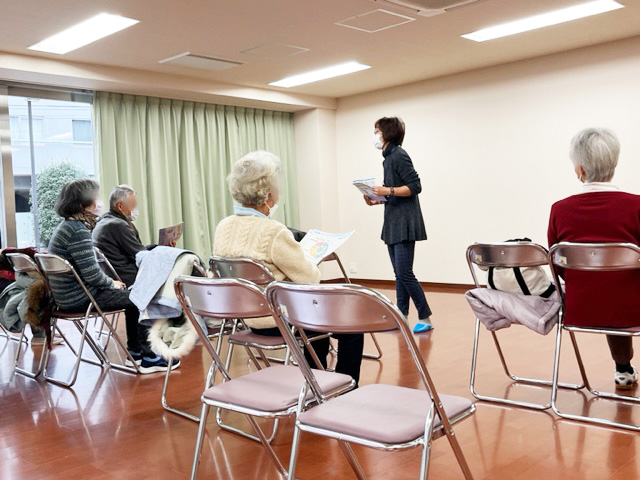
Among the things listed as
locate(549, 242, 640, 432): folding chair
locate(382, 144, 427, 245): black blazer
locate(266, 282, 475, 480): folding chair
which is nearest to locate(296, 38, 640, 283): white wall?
locate(382, 144, 427, 245): black blazer

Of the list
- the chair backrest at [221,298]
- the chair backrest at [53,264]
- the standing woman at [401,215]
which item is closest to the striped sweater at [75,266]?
the chair backrest at [53,264]

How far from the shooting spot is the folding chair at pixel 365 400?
62.0 inches

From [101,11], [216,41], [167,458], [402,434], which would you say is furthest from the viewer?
[216,41]

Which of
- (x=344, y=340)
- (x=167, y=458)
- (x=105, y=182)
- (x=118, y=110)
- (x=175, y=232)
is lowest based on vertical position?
(x=167, y=458)

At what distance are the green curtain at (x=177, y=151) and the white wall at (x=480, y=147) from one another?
43.8 inches

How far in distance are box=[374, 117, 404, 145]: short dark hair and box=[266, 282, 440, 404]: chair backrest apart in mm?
3415

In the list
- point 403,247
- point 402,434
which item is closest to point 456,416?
point 402,434

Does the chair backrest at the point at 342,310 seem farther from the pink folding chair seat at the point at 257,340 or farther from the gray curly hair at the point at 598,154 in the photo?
the gray curly hair at the point at 598,154

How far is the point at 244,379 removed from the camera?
83.9 inches

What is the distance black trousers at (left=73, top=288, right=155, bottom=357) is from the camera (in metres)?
3.87

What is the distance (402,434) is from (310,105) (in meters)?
7.00

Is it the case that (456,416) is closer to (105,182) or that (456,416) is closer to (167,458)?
(167,458)

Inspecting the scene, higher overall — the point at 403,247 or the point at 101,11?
the point at 101,11

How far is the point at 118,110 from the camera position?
6.85m
